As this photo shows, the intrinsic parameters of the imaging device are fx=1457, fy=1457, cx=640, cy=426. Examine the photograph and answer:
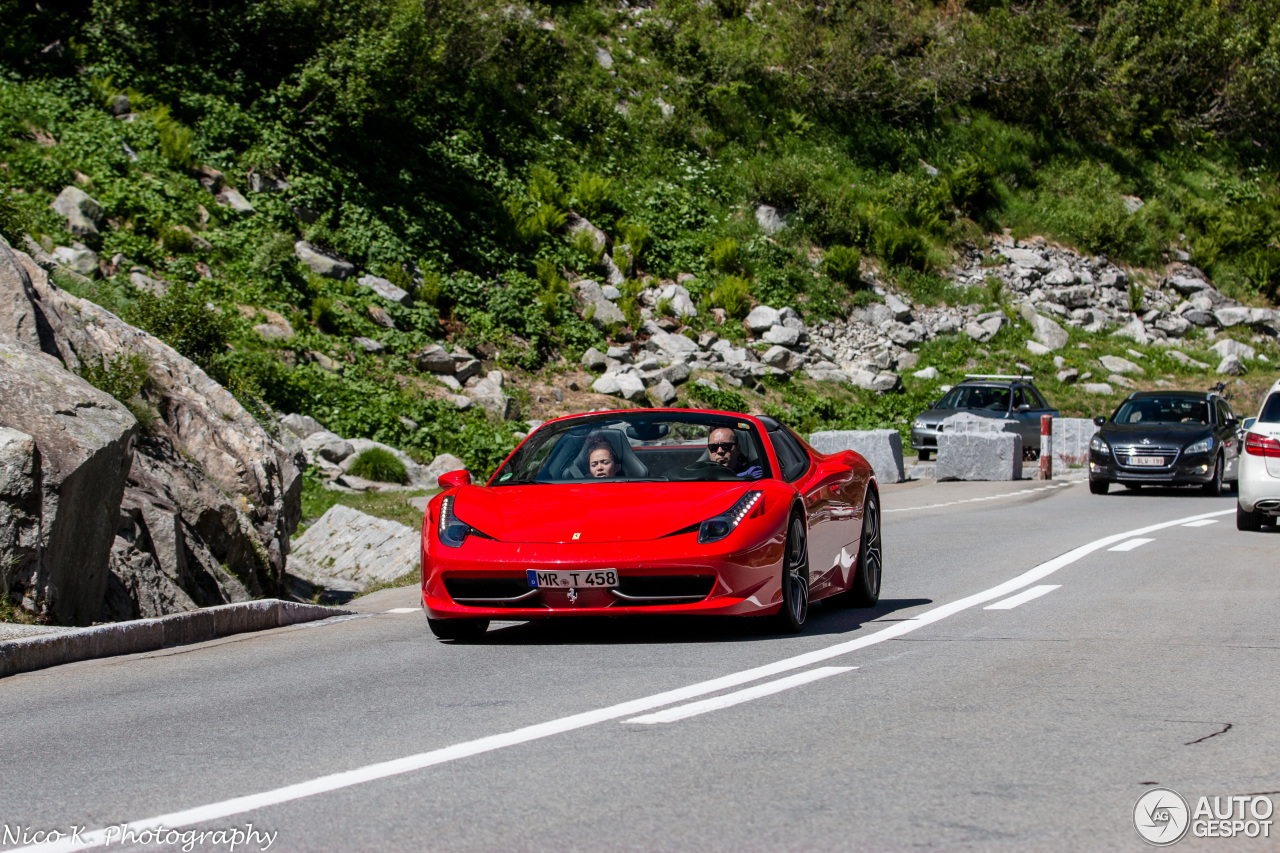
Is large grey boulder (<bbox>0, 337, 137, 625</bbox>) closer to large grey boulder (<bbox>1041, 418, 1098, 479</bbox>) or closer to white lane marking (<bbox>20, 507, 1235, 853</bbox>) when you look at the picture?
white lane marking (<bbox>20, 507, 1235, 853</bbox>)

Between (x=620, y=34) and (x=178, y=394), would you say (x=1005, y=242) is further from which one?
(x=178, y=394)

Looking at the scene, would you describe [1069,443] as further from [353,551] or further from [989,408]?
[353,551]

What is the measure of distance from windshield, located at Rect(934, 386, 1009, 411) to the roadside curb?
21.6 m

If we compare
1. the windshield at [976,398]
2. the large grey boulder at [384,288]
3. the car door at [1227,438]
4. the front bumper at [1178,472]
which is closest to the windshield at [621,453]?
the front bumper at [1178,472]

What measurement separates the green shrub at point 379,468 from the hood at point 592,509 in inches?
519

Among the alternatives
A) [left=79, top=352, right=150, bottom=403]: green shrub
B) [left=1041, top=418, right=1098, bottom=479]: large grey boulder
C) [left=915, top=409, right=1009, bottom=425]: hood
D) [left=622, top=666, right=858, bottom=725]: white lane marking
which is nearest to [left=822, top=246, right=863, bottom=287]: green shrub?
[left=915, top=409, right=1009, bottom=425]: hood

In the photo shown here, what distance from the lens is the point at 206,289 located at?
25.0 m

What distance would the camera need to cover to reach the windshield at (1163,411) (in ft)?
77.2

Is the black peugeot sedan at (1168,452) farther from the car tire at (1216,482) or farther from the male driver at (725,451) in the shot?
the male driver at (725,451)

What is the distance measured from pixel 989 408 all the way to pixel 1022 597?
19990 mm

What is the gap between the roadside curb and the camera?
7547mm

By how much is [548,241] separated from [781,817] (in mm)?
30627

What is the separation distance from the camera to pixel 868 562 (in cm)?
995

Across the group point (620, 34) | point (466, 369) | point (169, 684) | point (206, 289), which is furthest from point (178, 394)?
point (620, 34)
